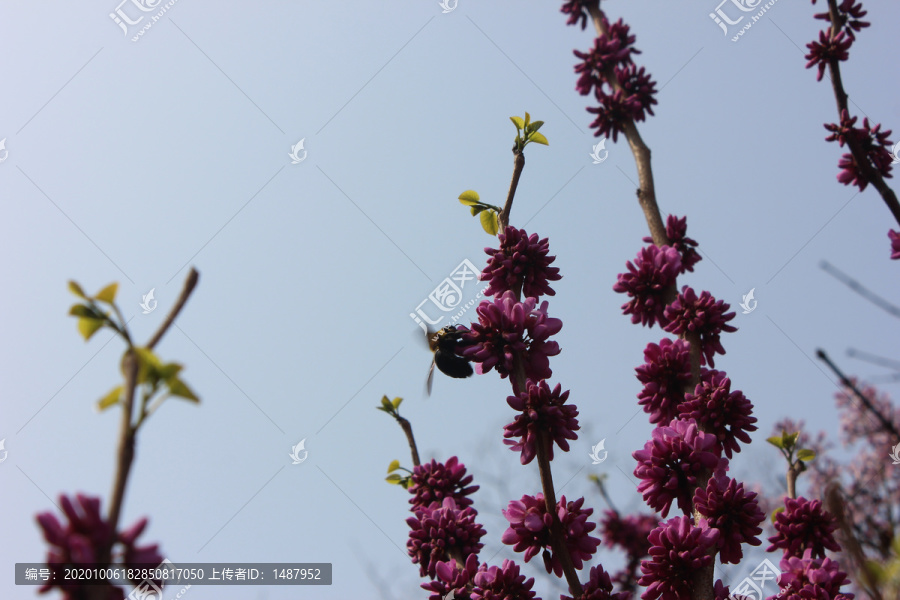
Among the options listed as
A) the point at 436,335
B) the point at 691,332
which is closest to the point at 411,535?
the point at 436,335

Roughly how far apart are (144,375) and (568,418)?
177 centimetres

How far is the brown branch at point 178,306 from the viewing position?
992mm

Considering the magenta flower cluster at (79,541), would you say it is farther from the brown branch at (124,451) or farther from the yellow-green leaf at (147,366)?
the yellow-green leaf at (147,366)

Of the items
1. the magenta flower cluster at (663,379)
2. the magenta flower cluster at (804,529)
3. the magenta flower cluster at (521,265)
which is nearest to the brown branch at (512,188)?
the magenta flower cluster at (521,265)

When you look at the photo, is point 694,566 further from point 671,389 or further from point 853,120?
point 853,120

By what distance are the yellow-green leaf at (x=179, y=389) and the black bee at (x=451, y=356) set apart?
1.88 metres

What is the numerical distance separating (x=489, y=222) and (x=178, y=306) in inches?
88.6

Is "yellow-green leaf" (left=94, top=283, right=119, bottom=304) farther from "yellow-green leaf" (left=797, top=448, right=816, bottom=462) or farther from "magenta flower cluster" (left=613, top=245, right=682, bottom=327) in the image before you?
"yellow-green leaf" (left=797, top=448, right=816, bottom=462)

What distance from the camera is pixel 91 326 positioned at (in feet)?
4.04

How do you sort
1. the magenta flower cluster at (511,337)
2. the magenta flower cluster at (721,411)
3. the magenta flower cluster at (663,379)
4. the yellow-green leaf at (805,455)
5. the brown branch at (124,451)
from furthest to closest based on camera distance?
the yellow-green leaf at (805,455) < the magenta flower cluster at (663,379) < the magenta flower cluster at (721,411) < the magenta flower cluster at (511,337) < the brown branch at (124,451)

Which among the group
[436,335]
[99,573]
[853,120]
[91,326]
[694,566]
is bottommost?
[99,573]

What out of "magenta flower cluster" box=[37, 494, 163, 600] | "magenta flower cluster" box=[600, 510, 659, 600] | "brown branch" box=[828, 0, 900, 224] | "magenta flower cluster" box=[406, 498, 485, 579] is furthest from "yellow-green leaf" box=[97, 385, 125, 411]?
"magenta flower cluster" box=[600, 510, 659, 600]

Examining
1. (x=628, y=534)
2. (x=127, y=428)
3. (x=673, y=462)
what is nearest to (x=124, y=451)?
(x=127, y=428)

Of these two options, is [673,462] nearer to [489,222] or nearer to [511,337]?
[511,337]
